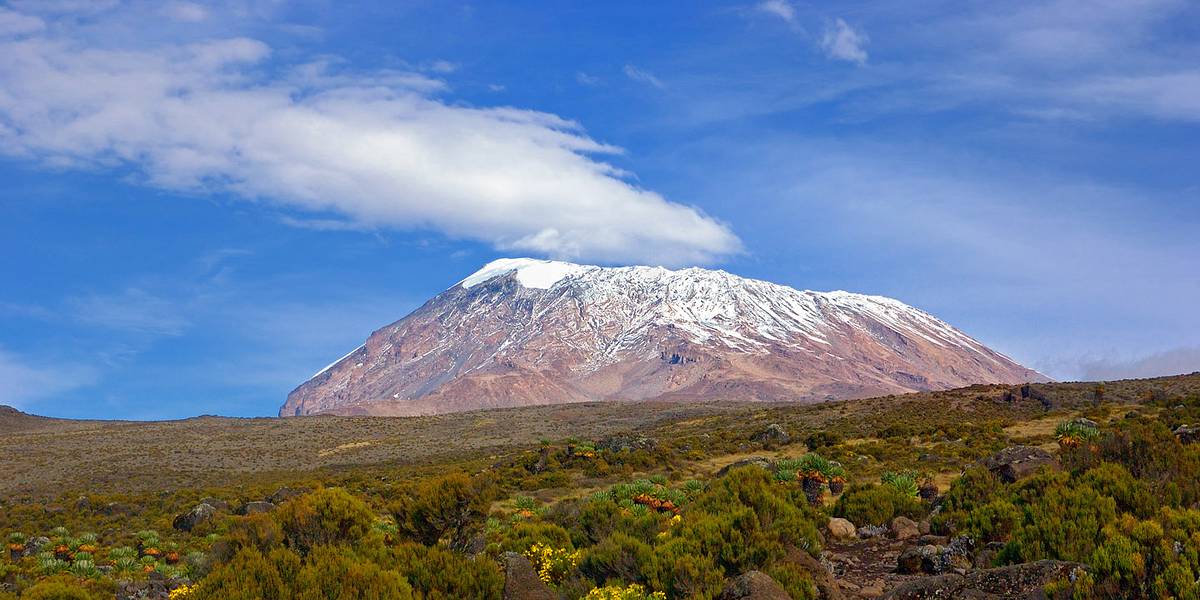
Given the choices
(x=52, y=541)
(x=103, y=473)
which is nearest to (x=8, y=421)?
(x=103, y=473)

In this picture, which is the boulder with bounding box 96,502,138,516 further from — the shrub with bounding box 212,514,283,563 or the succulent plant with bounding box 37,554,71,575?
the shrub with bounding box 212,514,283,563

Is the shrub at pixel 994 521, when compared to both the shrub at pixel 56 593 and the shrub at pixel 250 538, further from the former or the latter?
the shrub at pixel 56 593

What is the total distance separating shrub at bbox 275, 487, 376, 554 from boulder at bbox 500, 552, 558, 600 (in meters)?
3.78

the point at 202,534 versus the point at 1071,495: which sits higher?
the point at 1071,495

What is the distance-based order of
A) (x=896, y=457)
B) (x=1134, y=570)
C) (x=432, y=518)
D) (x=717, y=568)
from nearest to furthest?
1. (x=1134, y=570)
2. (x=717, y=568)
3. (x=432, y=518)
4. (x=896, y=457)

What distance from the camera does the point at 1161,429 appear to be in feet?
41.3

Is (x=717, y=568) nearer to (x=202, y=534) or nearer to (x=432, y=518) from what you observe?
(x=432, y=518)

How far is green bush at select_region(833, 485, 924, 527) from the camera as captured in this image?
14320mm

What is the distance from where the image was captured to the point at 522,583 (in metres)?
9.88

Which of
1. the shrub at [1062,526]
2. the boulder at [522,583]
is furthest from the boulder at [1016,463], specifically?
the boulder at [522,583]

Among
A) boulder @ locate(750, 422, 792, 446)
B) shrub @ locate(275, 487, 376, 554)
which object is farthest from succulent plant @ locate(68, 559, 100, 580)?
boulder @ locate(750, 422, 792, 446)

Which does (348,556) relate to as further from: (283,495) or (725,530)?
(283,495)

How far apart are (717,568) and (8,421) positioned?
421 feet

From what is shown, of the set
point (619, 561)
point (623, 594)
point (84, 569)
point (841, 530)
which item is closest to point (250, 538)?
point (619, 561)
